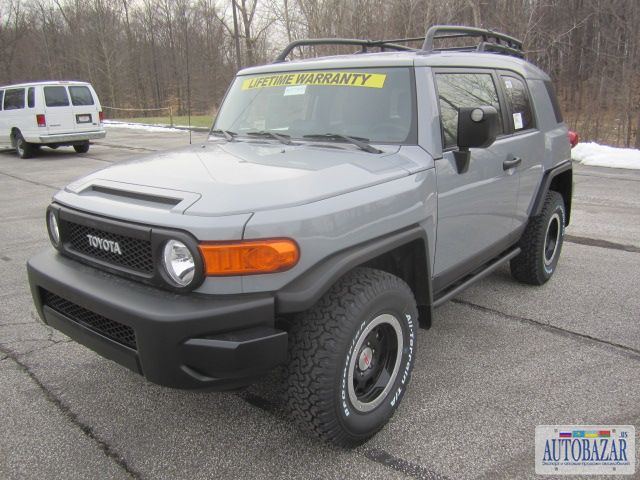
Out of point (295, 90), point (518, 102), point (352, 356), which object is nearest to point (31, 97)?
point (295, 90)

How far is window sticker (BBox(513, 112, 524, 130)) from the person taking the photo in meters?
3.99

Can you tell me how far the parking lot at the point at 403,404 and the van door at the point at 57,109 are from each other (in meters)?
11.3

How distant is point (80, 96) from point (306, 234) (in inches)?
582

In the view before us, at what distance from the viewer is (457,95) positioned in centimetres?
335

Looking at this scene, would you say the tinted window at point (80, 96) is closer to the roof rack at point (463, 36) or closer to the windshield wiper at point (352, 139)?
the roof rack at point (463, 36)

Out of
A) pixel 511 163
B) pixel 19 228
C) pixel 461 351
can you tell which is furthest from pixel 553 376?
pixel 19 228

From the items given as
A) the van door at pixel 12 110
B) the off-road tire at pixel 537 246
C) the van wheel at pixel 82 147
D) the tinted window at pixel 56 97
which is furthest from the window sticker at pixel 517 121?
the van door at pixel 12 110

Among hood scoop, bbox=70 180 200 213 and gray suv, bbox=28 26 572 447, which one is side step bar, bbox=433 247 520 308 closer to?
gray suv, bbox=28 26 572 447

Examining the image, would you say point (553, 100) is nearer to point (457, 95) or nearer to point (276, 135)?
point (457, 95)

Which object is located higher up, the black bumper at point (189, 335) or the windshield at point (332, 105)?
the windshield at point (332, 105)

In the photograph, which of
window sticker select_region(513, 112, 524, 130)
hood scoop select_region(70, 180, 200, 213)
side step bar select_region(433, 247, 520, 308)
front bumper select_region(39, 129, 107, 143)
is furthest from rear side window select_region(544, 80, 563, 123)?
front bumper select_region(39, 129, 107, 143)

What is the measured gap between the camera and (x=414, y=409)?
2.88 metres

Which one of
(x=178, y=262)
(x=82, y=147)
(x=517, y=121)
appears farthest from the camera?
(x=82, y=147)

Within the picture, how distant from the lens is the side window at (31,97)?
46.9ft
